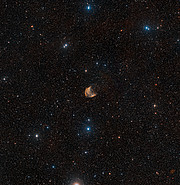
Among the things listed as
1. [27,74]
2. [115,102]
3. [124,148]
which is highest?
[27,74]

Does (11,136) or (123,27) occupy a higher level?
(123,27)

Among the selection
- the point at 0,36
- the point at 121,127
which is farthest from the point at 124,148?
the point at 0,36

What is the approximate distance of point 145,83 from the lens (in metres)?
0.80

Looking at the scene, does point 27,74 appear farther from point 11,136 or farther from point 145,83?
point 145,83

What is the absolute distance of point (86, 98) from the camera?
2.62 ft

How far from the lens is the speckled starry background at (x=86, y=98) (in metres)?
0.79

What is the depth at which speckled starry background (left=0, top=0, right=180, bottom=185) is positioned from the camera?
793 mm

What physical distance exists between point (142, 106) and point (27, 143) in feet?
1.12

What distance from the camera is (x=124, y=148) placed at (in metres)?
0.79

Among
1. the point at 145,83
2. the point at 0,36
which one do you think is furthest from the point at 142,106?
the point at 0,36

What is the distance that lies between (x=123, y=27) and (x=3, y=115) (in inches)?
16.5

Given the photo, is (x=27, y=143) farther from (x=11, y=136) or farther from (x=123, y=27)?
(x=123, y=27)

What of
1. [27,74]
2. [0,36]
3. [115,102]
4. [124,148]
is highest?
[0,36]

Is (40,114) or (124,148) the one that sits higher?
(40,114)
